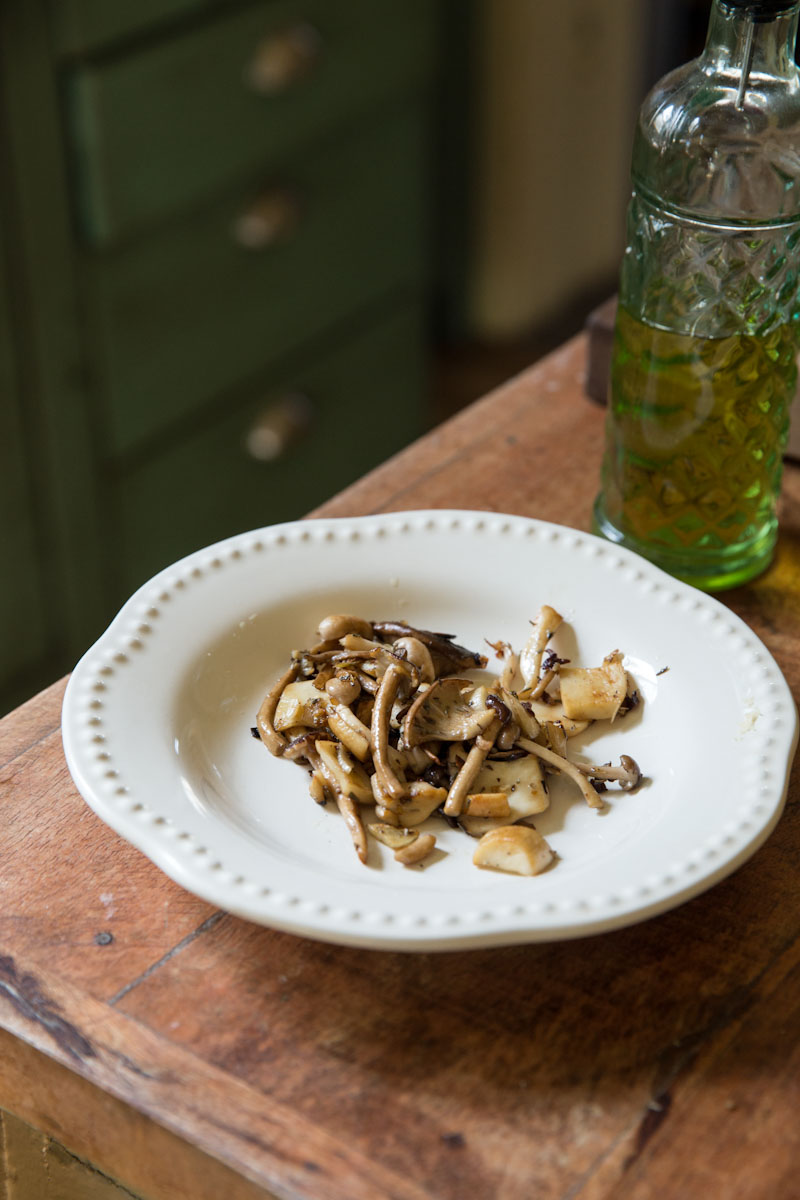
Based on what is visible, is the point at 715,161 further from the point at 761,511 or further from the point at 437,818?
the point at 437,818

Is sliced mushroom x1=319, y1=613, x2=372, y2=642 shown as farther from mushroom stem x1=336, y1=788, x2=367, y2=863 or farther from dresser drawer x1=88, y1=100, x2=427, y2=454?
dresser drawer x1=88, y1=100, x2=427, y2=454

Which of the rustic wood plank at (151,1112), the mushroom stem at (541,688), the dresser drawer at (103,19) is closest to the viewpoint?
the rustic wood plank at (151,1112)

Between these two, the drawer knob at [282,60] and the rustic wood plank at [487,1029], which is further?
the drawer knob at [282,60]

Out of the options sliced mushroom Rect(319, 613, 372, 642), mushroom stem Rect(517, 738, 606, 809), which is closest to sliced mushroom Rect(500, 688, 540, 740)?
mushroom stem Rect(517, 738, 606, 809)

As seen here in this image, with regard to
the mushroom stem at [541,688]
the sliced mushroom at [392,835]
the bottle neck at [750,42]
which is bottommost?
the mushroom stem at [541,688]

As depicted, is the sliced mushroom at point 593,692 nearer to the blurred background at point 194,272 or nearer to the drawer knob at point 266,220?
the blurred background at point 194,272

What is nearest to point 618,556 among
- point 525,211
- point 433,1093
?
point 433,1093

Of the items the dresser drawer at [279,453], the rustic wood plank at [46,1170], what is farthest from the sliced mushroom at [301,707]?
the dresser drawer at [279,453]
